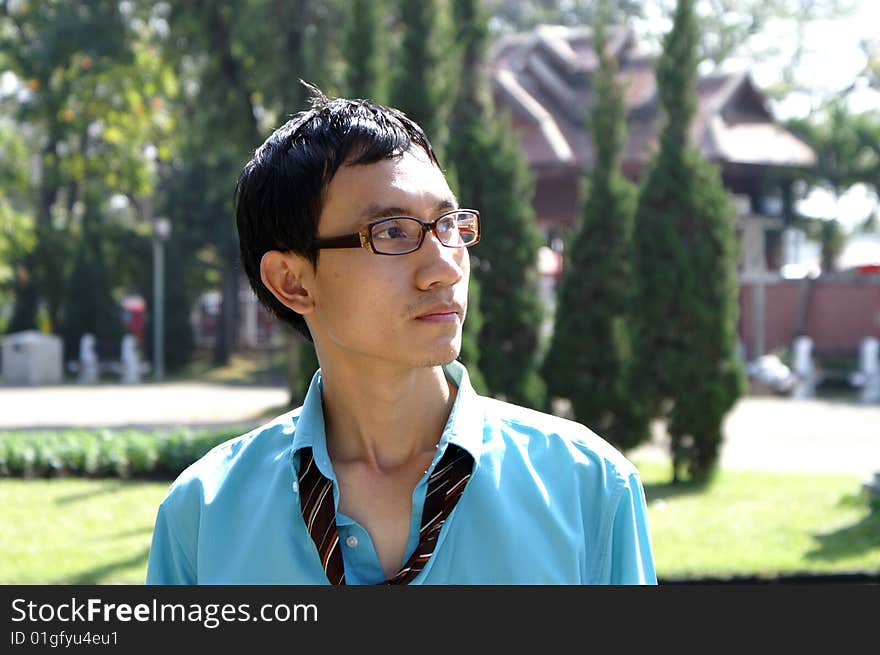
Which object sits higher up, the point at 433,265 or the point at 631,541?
the point at 433,265

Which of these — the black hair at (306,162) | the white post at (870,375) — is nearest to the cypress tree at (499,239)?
the black hair at (306,162)

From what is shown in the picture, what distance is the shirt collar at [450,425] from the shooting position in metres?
2.03

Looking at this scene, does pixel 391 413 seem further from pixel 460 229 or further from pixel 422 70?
pixel 422 70

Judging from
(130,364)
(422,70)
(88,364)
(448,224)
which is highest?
(422,70)

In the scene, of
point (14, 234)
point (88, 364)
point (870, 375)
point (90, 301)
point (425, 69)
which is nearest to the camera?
point (425, 69)

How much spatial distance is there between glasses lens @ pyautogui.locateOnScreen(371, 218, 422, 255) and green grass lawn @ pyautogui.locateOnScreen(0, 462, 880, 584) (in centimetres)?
551

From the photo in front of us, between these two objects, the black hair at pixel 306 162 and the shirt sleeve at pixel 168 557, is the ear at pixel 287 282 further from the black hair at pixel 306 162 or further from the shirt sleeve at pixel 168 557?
the shirt sleeve at pixel 168 557

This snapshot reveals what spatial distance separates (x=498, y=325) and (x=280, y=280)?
10.8 meters

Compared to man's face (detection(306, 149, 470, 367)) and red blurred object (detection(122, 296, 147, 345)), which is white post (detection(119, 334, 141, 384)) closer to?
red blurred object (detection(122, 296, 147, 345))

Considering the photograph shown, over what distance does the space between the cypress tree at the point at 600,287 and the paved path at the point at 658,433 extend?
83 cm

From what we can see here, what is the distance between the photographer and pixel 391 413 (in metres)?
2.16

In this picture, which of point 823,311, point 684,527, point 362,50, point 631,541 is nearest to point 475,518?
point 631,541

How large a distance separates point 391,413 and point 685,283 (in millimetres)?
9756

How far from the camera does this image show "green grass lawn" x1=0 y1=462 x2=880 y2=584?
7.55 metres
